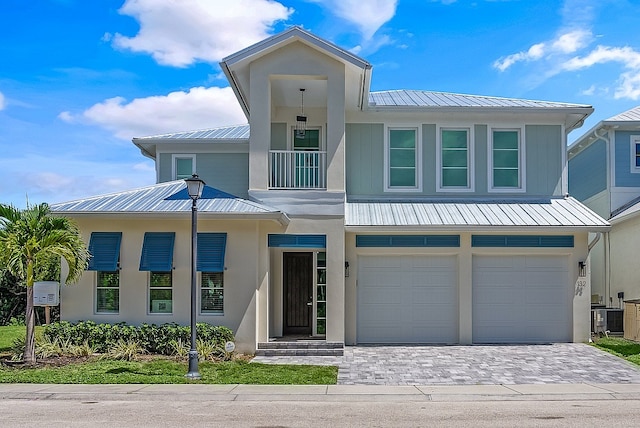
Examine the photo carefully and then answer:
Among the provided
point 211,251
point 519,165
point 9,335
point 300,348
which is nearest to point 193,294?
point 211,251

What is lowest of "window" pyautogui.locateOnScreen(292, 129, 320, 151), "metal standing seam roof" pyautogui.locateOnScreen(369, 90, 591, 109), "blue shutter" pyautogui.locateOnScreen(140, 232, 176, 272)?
"blue shutter" pyautogui.locateOnScreen(140, 232, 176, 272)

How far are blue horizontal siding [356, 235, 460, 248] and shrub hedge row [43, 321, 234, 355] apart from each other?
4.54 m

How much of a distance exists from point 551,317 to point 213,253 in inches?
360

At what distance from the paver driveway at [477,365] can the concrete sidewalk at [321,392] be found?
2.02ft

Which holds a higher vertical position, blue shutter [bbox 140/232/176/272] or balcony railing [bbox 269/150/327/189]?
balcony railing [bbox 269/150/327/189]

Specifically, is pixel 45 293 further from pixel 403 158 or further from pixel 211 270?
pixel 403 158

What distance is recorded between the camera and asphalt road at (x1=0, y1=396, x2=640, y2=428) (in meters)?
8.48

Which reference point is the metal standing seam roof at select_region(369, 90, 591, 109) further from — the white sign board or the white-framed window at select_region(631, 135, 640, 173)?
the white sign board

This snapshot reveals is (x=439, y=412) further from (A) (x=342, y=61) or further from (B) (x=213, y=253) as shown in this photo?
(A) (x=342, y=61)

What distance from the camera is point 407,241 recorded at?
1702 cm

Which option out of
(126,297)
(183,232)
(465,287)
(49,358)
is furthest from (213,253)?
(465,287)

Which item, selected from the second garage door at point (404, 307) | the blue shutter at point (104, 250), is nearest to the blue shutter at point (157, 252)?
the blue shutter at point (104, 250)

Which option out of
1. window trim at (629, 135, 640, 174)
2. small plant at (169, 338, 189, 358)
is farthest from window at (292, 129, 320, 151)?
window trim at (629, 135, 640, 174)

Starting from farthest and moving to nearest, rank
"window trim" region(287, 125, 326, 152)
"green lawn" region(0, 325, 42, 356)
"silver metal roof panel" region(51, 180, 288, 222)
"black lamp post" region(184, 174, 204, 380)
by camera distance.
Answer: "window trim" region(287, 125, 326, 152)
"green lawn" region(0, 325, 42, 356)
"silver metal roof panel" region(51, 180, 288, 222)
"black lamp post" region(184, 174, 204, 380)
